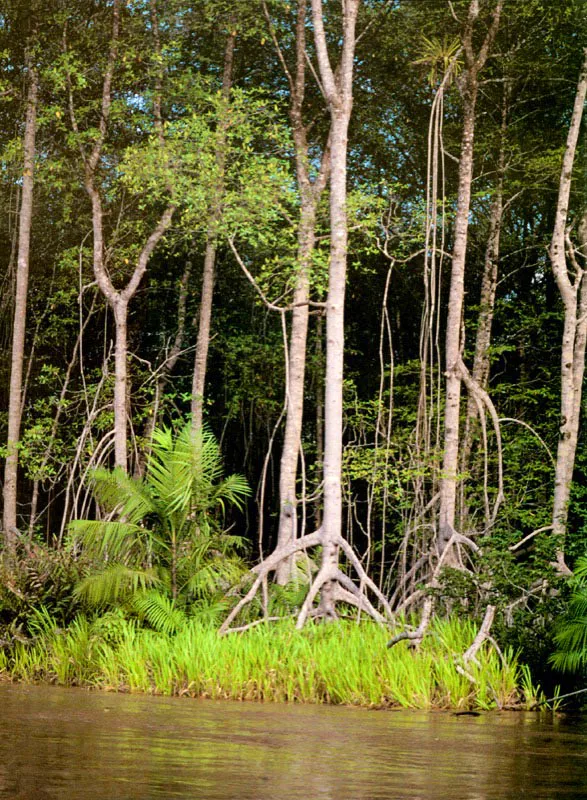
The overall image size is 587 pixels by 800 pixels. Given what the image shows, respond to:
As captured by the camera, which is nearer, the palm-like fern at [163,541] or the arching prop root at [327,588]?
the arching prop root at [327,588]

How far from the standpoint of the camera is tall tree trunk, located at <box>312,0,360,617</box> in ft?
31.3

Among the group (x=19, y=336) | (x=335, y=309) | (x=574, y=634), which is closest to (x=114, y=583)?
(x=335, y=309)

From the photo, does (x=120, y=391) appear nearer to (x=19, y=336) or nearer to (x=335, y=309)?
(x=19, y=336)

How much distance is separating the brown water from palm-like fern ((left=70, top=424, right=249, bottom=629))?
1730 mm

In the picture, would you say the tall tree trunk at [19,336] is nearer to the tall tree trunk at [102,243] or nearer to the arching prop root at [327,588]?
the tall tree trunk at [102,243]

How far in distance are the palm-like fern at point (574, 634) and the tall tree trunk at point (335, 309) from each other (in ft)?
7.15

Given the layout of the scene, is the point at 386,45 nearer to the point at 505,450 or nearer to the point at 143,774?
the point at 505,450

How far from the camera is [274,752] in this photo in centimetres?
520

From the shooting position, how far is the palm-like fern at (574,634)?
7520 millimetres

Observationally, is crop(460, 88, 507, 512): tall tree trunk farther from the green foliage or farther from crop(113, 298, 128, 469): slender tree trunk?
the green foliage

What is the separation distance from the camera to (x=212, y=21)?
14.0m

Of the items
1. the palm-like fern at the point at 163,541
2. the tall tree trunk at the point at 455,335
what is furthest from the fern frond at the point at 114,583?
the tall tree trunk at the point at 455,335

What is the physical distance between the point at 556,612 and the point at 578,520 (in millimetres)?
5216

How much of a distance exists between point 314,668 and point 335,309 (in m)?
3.58
